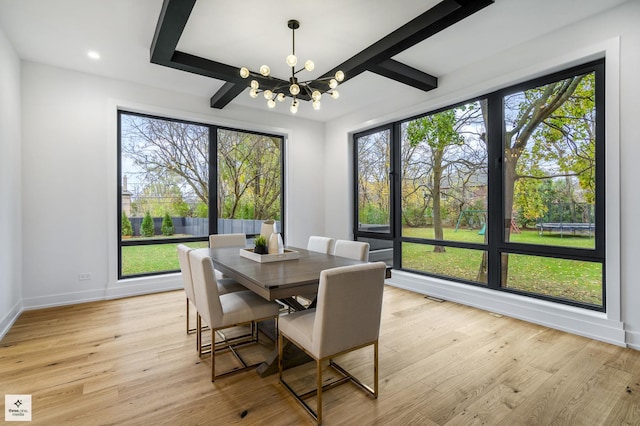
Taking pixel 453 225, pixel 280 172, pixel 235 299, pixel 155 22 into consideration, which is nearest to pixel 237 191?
pixel 280 172

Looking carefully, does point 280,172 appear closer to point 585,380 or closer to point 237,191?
point 237,191

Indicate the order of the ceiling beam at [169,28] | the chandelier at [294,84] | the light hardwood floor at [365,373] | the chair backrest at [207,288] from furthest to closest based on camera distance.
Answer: the chandelier at [294,84] < the ceiling beam at [169,28] < the chair backrest at [207,288] < the light hardwood floor at [365,373]

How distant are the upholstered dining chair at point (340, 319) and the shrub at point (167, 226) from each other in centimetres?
324

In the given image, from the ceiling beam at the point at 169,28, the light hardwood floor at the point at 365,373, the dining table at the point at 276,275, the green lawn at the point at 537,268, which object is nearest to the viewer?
the light hardwood floor at the point at 365,373

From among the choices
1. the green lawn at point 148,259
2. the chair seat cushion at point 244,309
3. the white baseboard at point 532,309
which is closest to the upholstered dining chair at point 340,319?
the chair seat cushion at point 244,309

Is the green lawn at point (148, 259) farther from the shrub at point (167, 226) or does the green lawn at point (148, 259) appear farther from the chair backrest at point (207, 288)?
the chair backrest at point (207, 288)

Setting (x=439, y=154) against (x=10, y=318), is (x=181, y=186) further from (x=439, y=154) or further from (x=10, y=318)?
(x=439, y=154)

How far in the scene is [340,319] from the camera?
1756mm

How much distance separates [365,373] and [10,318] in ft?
11.7

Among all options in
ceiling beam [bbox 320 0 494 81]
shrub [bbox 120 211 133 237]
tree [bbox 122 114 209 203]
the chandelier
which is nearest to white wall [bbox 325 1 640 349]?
ceiling beam [bbox 320 0 494 81]

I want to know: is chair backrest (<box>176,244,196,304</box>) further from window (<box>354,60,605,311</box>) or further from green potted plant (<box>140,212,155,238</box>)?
window (<box>354,60,605,311</box>)

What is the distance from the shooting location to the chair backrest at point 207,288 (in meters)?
2.08

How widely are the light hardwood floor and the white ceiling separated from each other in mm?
2881

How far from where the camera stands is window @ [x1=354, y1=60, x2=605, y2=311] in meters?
2.97
